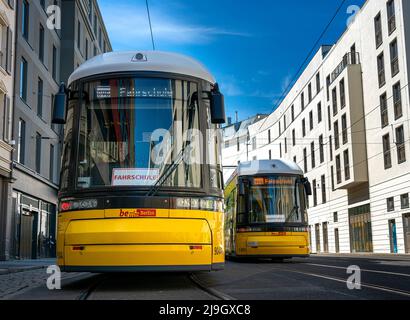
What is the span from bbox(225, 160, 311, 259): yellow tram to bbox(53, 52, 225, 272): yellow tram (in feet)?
29.2

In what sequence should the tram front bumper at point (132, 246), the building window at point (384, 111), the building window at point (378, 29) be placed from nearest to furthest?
the tram front bumper at point (132, 246) → the building window at point (384, 111) → the building window at point (378, 29)

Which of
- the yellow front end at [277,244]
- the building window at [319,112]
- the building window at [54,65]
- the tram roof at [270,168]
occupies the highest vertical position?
the building window at [319,112]

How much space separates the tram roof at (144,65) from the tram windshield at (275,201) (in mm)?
9364

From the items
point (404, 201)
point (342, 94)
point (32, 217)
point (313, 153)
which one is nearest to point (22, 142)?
point (32, 217)

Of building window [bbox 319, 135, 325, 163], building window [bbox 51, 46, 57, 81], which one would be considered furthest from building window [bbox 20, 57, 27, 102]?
building window [bbox 319, 135, 325, 163]

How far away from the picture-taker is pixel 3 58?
2367 cm

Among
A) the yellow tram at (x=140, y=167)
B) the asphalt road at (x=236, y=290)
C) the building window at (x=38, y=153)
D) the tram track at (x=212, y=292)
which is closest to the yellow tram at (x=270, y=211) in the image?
the asphalt road at (x=236, y=290)

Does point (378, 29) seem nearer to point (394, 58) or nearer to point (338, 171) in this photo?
point (394, 58)

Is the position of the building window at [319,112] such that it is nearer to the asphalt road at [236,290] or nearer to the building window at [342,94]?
the building window at [342,94]

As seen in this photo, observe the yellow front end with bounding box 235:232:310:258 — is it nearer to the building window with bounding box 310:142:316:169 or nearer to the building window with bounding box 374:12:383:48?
the building window with bounding box 374:12:383:48

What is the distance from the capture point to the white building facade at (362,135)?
3419 centimetres

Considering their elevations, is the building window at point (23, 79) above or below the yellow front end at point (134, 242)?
above

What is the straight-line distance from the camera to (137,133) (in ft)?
27.9
